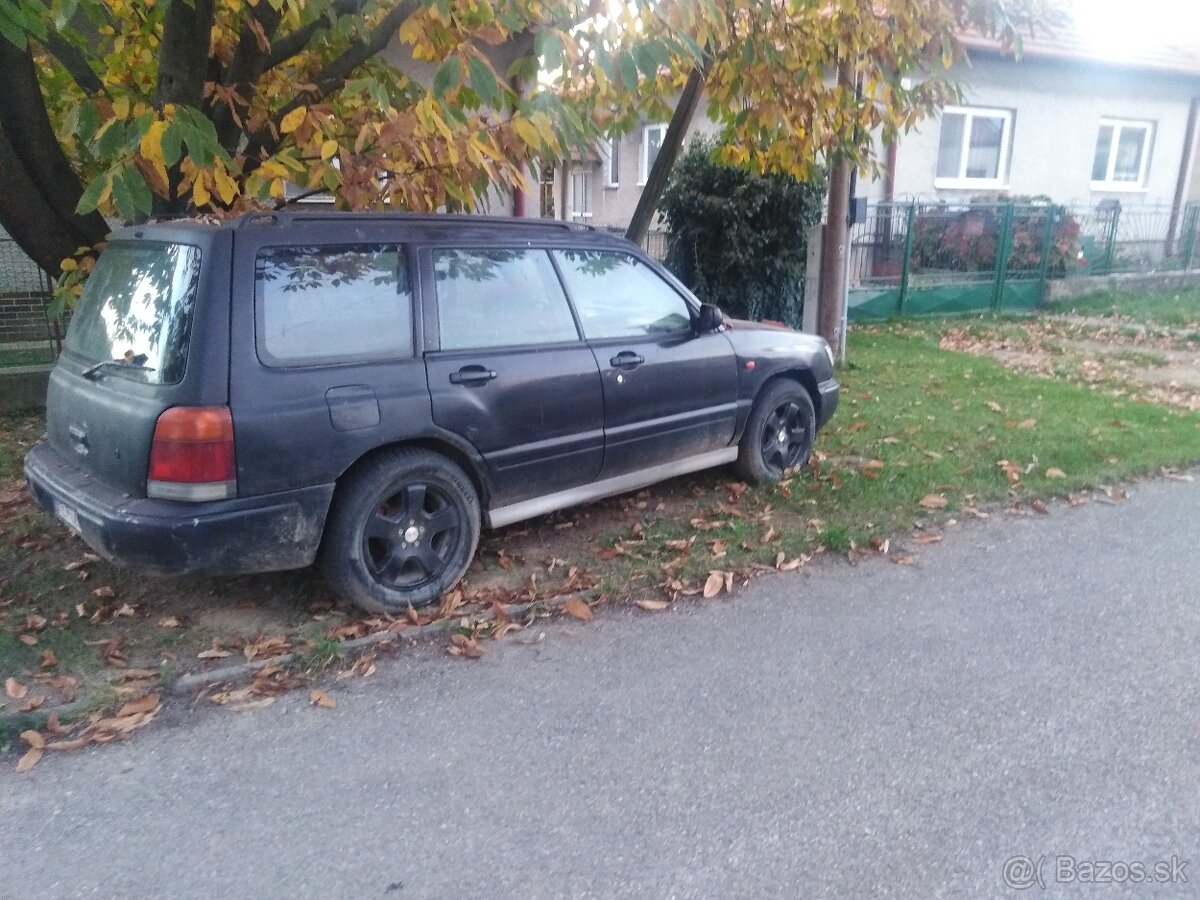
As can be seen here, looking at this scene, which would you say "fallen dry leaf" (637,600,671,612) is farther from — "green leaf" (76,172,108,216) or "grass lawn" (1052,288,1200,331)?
"grass lawn" (1052,288,1200,331)

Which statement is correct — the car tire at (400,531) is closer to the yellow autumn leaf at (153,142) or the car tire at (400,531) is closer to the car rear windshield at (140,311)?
the car rear windshield at (140,311)

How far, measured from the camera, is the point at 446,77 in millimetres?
4418

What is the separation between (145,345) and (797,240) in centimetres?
869

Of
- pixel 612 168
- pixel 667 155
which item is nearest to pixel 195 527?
pixel 667 155

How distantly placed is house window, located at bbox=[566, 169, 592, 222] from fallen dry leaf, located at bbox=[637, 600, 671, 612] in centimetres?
1757

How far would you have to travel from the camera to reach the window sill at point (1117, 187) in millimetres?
19094

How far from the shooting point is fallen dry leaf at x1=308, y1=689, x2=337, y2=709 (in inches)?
146

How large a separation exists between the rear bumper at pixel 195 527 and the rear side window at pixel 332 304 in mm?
598

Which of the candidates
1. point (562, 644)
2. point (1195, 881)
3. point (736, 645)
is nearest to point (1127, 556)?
point (736, 645)

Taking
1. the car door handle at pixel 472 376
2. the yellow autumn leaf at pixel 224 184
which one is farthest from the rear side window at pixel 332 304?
the yellow autumn leaf at pixel 224 184

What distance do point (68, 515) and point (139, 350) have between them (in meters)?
0.79

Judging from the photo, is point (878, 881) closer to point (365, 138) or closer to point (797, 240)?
point (365, 138)

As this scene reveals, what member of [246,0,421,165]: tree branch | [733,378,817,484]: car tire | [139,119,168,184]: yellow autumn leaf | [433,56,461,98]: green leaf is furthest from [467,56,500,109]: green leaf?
[733,378,817,484]: car tire

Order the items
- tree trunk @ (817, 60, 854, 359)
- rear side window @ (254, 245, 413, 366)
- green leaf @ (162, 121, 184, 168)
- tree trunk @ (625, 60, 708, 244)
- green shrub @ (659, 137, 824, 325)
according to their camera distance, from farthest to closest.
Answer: green shrub @ (659, 137, 824, 325) → tree trunk @ (817, 60, 854, 359) → tree trunk @ (625, 60, 708, 244) → green leaf @ (162, 121, 184, 168) → rear side window @ (254, 245, 413, 366)
